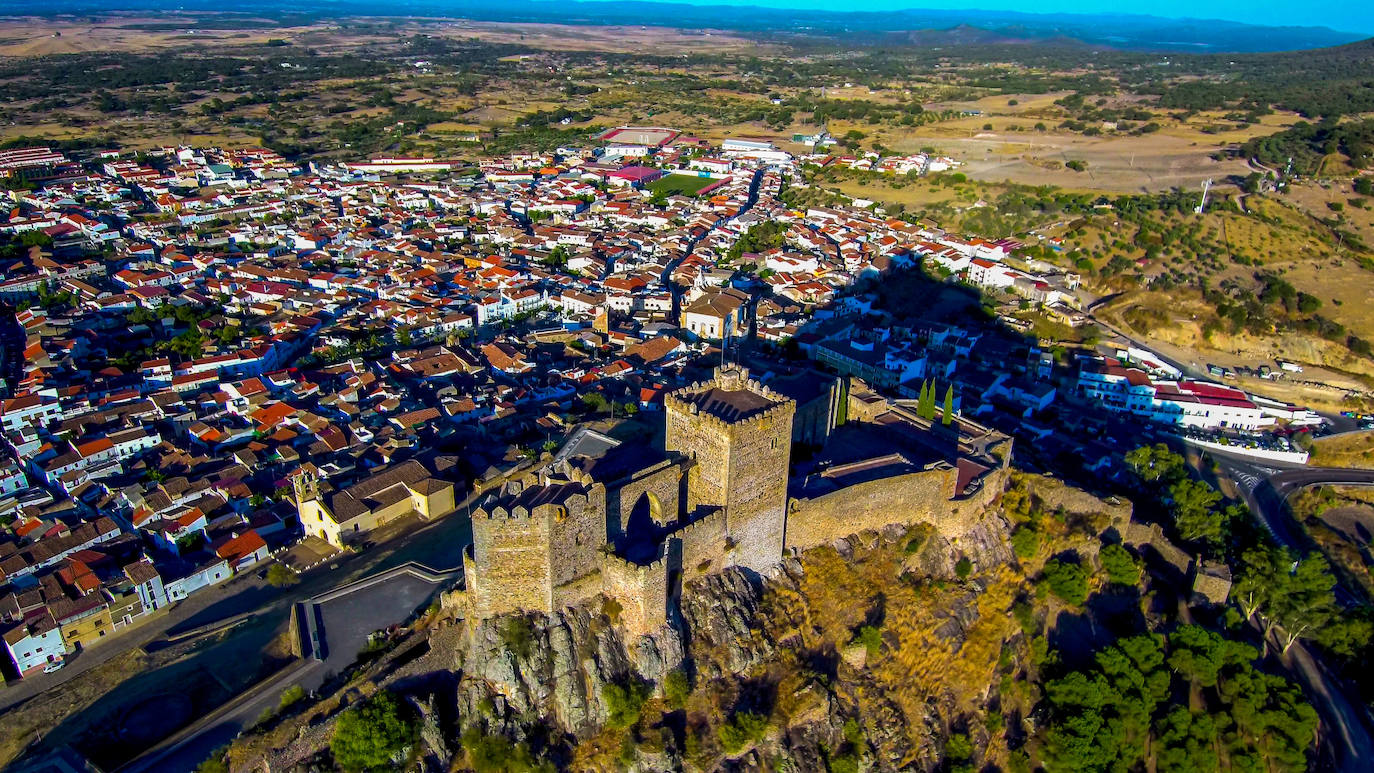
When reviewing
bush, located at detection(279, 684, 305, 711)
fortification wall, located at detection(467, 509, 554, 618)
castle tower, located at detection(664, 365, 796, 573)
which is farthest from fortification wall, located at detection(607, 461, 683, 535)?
bush, located at detection(279, 684, 305, 711)

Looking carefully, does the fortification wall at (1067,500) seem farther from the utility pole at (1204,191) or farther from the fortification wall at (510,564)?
the utility pole at (1204,191)

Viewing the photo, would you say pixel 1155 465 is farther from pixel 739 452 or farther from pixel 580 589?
pixel 580 589

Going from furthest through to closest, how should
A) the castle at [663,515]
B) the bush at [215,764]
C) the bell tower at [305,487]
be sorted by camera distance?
the bell tower at [305,487]
the bush at [215,764]
the castle at [663,515]

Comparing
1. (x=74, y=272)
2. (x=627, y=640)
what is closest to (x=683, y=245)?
(x=74, y=272)

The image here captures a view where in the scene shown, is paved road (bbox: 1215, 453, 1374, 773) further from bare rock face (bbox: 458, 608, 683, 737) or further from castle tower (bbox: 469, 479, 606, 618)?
castle tower (bbox: 469, 479, 606, 618)

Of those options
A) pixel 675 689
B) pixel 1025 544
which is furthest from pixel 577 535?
pixel 1025 544

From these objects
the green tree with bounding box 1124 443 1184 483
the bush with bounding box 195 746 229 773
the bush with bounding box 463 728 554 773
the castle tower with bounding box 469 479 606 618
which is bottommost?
the green tree with bounding box 1124 443 1184 483

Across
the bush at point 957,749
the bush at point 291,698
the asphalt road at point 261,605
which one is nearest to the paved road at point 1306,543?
the bush at point 957,749
